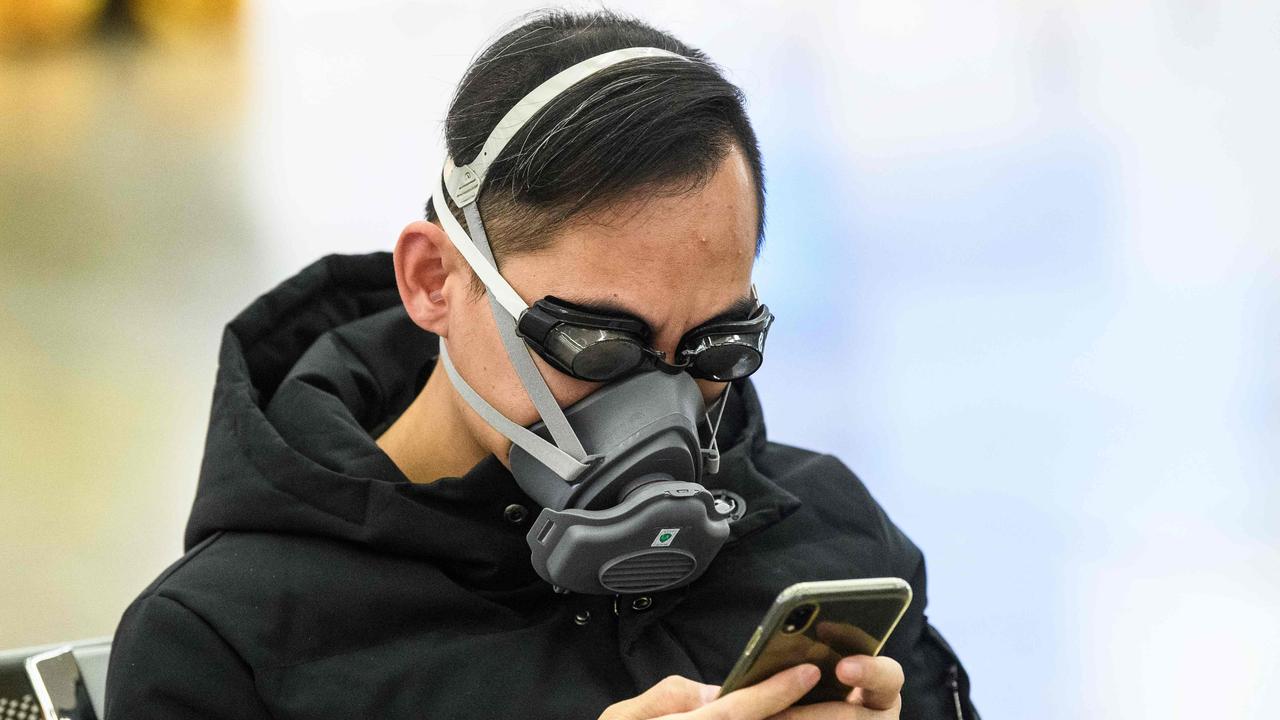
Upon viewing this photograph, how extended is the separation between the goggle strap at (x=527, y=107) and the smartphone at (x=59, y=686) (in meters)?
0.73

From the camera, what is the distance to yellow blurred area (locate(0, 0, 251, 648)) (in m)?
3.21

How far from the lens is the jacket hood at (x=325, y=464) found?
1537mm

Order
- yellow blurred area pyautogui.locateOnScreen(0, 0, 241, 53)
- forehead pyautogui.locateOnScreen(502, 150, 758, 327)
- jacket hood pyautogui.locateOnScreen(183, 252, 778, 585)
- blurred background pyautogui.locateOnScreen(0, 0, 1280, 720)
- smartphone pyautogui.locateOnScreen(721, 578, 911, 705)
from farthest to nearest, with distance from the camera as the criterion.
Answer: yellow blurred area pyautogui.locateOnScreen(0, 0, 241, 53) < blurred background pyautogui.locateOnScreen(0, 0, 1280, 720) < jacket hood pyautogui.locateOnScreen(183, 252, 778, 585) < forehead pyautogui.locateOnScreen(502, 150, 758, 327) < smartphone pyautogui.locateOnScreen(721, 578, 911, 705)

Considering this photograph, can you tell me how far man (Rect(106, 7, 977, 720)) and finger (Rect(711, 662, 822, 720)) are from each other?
0.07m

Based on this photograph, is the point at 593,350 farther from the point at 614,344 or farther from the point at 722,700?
the point at 722,700

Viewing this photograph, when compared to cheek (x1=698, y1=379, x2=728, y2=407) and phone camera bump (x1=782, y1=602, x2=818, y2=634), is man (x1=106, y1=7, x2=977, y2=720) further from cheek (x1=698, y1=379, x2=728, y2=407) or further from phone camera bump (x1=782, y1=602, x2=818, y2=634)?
phone camera bump (x1=782, y1=602, x2=818, y2=634)

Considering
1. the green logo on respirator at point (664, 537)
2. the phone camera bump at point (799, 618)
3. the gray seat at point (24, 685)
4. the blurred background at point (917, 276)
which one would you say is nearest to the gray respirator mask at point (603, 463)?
the green logo on respirator at point (664, 537)

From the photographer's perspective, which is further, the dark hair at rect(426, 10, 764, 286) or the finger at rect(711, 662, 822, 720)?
the dark hair at rect(426, 10, 764, 286)

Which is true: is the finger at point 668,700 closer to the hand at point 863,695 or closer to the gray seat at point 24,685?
the hand at point 863,695

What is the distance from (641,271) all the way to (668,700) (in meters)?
0.45

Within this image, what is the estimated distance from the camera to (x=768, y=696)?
1.18 meters

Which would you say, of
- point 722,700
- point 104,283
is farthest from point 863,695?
point 104,283

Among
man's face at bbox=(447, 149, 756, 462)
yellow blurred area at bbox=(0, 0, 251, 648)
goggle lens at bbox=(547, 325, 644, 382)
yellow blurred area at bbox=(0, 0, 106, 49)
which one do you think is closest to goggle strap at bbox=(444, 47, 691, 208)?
man's face at bbox=(447, 149, 756, 462)

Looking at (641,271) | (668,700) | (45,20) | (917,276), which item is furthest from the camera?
(45,20)
